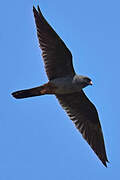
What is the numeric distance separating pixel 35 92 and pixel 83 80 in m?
1.44

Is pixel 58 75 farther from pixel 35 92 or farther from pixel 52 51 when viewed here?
pixel 35 92

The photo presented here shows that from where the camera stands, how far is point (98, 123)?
1543 centimetres

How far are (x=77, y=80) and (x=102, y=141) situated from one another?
7.85 feet

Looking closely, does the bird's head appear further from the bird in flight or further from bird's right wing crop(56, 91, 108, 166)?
bird's right wing crop(56, 91, 108, 166)

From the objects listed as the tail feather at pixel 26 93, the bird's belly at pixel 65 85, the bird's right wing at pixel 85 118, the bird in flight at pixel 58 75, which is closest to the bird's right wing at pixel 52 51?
the bird in flight at pixel 58 75

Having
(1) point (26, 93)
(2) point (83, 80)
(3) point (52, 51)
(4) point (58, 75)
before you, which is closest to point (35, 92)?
(1) point (26, 93)

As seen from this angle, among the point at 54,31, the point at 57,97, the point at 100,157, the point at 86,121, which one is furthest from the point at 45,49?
the point at 100,157

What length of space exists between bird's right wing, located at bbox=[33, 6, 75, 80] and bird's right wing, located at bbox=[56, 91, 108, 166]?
906 millimetres

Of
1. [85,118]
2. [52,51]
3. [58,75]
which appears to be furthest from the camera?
[85,118]

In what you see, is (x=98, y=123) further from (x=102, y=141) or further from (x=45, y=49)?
(x=45, y=49)

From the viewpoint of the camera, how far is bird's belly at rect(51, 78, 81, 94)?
555 inches

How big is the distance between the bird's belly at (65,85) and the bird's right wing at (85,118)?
0.69m

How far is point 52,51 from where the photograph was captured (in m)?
14.2

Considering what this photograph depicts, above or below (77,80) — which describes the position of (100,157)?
below
